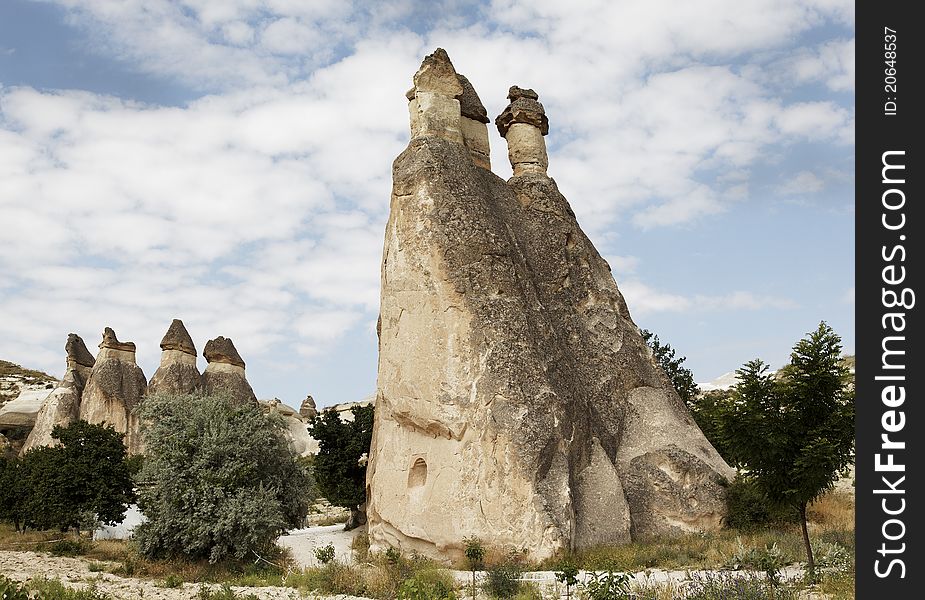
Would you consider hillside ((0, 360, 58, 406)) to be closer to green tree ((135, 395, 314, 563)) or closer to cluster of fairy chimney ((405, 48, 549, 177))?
green tree ((135, 395, 314, 563))

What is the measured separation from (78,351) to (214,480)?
2817 centimetres

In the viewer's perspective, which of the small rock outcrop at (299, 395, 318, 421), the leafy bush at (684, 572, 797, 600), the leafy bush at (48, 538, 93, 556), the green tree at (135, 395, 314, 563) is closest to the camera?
the leafy bush at (684, 572, 797, 600)

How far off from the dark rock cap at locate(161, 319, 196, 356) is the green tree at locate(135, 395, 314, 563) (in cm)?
1936

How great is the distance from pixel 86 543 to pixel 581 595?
1586 cm

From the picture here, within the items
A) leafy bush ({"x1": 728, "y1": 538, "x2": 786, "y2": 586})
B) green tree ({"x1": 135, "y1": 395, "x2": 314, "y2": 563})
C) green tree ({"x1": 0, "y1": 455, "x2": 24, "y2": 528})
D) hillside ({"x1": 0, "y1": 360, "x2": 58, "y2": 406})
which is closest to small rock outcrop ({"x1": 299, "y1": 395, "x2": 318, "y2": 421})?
hillside ({"x1": 0, "y1": 360, "x2": 58, "y2": 406})

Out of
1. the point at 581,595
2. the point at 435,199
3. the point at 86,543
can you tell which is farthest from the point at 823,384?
the point at 86,543

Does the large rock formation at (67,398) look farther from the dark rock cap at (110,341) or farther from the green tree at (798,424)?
the green tree at (798,424)

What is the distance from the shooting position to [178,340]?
37531 millimetres

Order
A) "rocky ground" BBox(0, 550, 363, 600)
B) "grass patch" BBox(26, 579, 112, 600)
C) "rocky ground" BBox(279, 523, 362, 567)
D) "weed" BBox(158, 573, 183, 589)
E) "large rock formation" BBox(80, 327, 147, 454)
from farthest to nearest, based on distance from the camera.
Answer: "large rock formation" BBox(80, 327, 147, 454) → "rocky ground" BBox(279, 523, 362, 567) → "weed" BBox(158, 573, 183, 589) → "rocky ground" BBox(0, 550, 363, 600) → "grass patch" BBox(26, 579, 112, 600)

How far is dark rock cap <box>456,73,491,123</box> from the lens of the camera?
69.2ft

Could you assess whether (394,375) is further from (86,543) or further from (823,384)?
(86,543)

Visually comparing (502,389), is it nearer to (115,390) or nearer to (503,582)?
(503,582)

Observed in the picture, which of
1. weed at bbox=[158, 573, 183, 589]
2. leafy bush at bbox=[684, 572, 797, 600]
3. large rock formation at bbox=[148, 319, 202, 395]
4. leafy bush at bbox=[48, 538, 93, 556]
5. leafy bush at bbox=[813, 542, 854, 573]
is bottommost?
leafy bush at bbox=[48, 538, 93, 556]

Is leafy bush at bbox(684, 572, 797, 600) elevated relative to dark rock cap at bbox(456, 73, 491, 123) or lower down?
lower down
